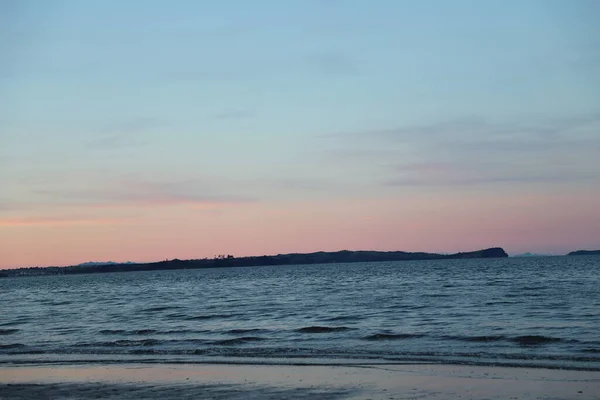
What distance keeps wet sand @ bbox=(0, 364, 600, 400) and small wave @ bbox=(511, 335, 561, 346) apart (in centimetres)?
562

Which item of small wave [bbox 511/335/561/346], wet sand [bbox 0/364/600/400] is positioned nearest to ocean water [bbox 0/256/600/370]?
small wave [bbox 511/335/561/346]

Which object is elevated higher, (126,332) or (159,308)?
(159,308)

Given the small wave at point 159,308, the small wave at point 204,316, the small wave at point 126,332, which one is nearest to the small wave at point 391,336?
Result: the small wave at point 126,332

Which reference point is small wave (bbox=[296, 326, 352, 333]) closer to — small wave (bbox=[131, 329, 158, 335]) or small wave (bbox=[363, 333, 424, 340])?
small wave (bbox=[363, 333, 424, 340])

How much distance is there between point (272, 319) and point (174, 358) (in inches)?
495

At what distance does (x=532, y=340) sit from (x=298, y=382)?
10.6 metres

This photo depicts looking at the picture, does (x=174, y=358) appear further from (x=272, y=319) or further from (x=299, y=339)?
(x=272, y=319)

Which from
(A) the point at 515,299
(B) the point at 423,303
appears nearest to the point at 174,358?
(B) the point at 423,303

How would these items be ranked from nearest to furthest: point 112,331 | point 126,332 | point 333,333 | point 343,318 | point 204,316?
1. point 333,333
2. point 126,332
3. point 112,331
4. point 343,318
5. point 204,316

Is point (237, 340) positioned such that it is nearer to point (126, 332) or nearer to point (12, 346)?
point (126, 332)

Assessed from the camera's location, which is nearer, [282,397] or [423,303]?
[282,397]

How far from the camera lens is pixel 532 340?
Result: 24047 millimetres

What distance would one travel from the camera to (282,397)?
1523 cm

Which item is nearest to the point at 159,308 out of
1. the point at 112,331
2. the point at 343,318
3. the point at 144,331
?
the point at 112,331
